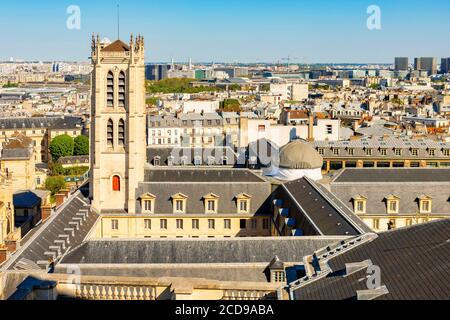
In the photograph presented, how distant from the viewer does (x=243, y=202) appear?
61.2 metres

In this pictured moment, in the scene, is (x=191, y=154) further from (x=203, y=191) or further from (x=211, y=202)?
(x=211, y=202)

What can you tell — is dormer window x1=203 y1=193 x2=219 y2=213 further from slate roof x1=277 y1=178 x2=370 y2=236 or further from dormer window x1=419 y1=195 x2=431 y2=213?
dormer window x1=419 y1=195 x2=431 y2=213

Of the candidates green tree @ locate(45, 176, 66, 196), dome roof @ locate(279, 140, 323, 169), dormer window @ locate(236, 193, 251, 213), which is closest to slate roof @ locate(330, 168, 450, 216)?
dome roof @ locate(279, 140, 323, 169)

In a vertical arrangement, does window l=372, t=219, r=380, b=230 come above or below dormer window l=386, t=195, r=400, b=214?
below

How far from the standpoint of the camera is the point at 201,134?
12456cm

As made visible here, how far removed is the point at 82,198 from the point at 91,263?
20.3m

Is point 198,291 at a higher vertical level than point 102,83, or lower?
lower

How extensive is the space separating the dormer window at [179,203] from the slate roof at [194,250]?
17.2 metres

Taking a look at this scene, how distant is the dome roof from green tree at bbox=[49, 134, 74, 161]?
64326 mm

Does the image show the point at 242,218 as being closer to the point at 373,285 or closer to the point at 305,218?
the point at 305,218

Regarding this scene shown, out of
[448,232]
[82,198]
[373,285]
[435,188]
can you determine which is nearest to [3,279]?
[373,285]

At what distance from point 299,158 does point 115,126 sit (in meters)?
17.2

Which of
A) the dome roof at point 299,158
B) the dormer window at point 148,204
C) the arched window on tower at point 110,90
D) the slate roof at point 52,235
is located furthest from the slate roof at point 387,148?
the slate roof at point 52,235

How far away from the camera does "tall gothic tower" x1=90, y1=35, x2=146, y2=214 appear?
6028 cm
